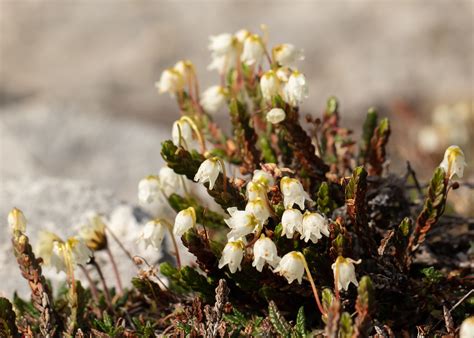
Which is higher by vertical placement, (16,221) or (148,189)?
(148,189)

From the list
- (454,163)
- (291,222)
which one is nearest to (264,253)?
(291,222)

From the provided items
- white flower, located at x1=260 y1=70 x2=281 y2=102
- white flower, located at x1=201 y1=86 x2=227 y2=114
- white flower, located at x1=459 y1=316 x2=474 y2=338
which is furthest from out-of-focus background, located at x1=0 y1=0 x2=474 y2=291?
white flower, located at x1=459 y1=316 x2=474 y2=338

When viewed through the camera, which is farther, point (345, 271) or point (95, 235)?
point (95, 235)

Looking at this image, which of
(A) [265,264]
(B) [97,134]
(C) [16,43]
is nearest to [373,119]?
(A) [265,264]

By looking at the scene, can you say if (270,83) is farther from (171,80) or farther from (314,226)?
(314,226)

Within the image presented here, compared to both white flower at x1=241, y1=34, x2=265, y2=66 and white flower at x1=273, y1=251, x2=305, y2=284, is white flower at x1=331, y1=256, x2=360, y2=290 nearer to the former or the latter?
white flower at x1=273, y1=251, x2=305, y2=284

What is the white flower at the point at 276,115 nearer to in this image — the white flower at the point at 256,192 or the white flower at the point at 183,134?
the white flower at the point at 183,134

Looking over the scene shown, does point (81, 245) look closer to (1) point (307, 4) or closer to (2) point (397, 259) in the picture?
(2) point (397, 259)

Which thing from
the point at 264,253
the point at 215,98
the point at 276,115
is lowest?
the point at 264,253
